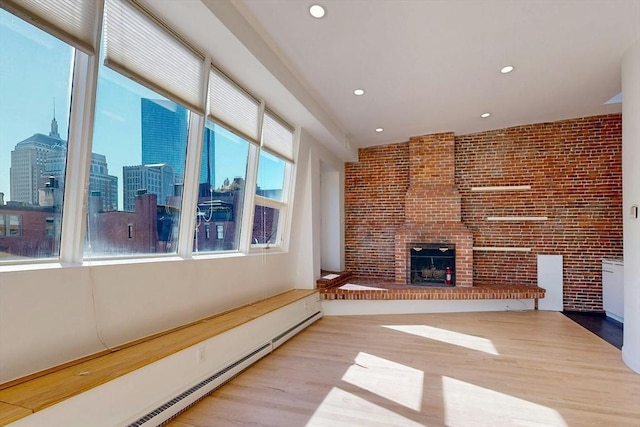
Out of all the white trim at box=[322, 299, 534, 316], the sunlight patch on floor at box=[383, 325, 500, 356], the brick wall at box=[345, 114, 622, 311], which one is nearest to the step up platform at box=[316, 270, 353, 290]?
the white trim at box=[322, 299, 534, 316]

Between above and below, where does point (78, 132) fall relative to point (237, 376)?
above

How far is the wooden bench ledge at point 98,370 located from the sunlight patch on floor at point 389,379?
4.08 feet

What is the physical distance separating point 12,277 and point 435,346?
13.4 ft

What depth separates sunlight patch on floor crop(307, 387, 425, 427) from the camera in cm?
253

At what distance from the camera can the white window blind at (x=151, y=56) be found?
8.00 feet

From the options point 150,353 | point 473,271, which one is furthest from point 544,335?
point 150,353

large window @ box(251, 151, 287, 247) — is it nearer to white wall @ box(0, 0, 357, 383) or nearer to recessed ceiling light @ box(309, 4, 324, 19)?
white wall @ box(0, 0, 357, 383)

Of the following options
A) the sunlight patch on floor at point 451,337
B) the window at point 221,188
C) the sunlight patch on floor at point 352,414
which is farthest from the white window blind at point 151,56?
the sunlight patch on floor at point 451,337

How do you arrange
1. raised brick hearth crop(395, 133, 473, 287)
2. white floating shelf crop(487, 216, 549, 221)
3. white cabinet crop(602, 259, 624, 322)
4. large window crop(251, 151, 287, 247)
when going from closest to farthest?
large window crop(251, 151, 287, 247) < white cabinet crop(602, 259, 624, 322) < white floating shelf crop(487, 216, 549, 221) < raised brick hearth crop(395, 133, 473, 287)

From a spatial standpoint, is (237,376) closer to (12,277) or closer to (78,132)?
(12,277)

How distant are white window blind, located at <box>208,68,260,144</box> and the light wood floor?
2.61m

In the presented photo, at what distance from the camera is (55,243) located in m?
2.32

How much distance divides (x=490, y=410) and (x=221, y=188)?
10.9 feet

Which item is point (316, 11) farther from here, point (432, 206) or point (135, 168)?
point (432, 206)
